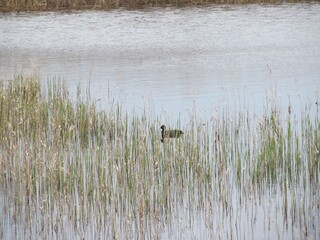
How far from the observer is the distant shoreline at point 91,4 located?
97.7ft

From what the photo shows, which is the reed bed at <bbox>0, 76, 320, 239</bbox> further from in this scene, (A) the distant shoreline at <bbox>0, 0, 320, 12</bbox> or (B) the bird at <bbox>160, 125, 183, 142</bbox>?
(A) the distant shoreline at <bbox>0, 0, 320, 12</bbox>

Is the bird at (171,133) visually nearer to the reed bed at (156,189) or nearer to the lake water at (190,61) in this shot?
the reed bed at (156,189)

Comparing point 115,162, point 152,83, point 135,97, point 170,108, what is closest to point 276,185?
point 115,162

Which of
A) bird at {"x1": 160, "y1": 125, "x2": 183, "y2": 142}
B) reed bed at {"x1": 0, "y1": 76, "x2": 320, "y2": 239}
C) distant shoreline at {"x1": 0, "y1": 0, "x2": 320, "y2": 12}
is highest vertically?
distant shoreline at {"x1": 0, "y1": 0, "x2": 320, "y2": 12}

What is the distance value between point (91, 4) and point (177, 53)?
12.1 metres

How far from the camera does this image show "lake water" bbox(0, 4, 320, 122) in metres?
12.7

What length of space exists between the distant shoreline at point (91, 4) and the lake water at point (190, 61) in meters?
1.03

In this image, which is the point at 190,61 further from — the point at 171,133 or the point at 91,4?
the point at 91,4

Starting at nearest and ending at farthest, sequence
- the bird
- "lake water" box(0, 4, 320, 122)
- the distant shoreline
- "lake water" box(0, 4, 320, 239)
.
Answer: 1. "lake water" box(0, 4, 320, 239)
2. the bird
3. "lake water" box(0, 4, 320, 122)
4. the distant shoreline

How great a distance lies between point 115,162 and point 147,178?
0.76 metres

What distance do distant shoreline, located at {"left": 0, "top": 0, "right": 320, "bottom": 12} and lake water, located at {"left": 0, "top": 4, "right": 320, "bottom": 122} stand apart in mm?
975

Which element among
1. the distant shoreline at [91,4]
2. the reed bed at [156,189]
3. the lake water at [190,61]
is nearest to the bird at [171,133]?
the reed bed at [156,189]

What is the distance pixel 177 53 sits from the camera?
19.3 meters

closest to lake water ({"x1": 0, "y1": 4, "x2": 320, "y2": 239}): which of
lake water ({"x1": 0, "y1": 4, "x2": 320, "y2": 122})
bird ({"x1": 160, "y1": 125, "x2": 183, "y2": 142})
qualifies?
lake water ({"x1": 0, "y1": 4, "x2": 320, "y2": 122})
